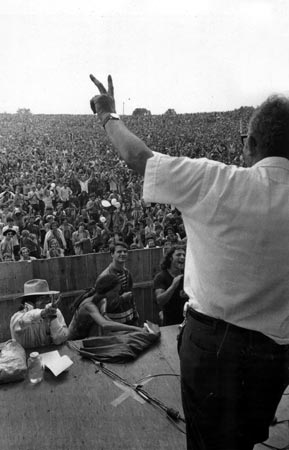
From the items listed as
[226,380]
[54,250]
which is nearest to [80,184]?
[54,250]

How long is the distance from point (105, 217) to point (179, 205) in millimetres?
9050

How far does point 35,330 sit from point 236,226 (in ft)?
8.30

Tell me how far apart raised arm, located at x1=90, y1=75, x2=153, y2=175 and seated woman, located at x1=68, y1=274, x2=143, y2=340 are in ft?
9.17

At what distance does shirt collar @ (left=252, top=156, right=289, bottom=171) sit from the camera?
1.10m

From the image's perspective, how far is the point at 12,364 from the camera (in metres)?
2.72

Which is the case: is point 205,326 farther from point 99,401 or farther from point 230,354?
point 99,401

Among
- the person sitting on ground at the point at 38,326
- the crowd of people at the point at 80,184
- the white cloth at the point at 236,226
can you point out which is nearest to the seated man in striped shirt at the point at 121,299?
the person sitting on ground at the point at 38,326

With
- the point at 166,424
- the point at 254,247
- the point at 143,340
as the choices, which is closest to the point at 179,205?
the point at 254,247

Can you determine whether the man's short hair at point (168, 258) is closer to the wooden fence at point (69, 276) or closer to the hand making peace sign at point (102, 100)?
the wooden fence at point (69, 276)

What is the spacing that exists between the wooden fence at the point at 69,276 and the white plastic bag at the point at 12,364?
3.22 metres

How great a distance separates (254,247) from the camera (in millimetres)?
1062

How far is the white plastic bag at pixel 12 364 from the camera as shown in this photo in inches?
105

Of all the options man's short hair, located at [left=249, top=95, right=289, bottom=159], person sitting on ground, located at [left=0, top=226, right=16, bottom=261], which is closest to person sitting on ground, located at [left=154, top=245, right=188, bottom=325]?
man's short hair, located at [left=249, top=95, right=289, bottom=159]

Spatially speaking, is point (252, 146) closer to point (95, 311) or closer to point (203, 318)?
point (203, 318)
